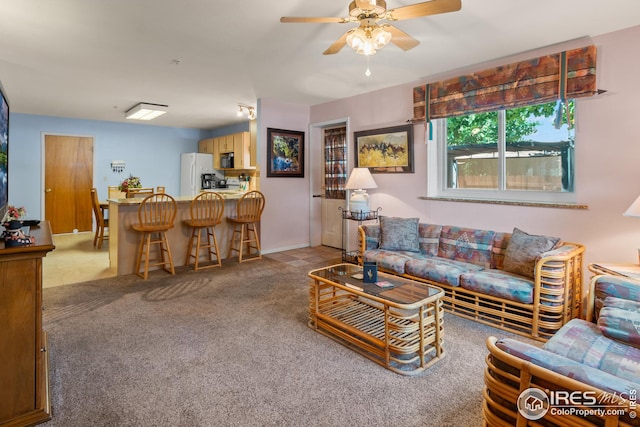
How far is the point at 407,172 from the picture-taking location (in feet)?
14.5

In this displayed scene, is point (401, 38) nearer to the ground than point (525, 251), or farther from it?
farther from it

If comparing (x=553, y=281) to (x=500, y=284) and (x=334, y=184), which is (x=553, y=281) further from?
(x=334, y=184)

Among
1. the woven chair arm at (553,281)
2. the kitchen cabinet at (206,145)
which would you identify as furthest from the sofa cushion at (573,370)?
the kitchen cabinet at (206,145)

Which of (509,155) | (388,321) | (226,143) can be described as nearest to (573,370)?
(388,321)

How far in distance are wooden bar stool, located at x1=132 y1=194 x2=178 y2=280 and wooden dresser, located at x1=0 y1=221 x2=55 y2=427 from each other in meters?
2.45

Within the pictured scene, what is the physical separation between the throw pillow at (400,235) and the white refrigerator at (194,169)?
522 cm

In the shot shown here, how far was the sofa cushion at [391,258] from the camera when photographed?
3475mm

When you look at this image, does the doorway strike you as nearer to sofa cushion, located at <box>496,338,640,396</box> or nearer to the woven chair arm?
the woven chair arm

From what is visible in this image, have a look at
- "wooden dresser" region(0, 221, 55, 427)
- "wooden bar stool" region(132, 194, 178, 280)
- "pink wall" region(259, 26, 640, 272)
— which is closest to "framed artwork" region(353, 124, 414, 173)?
"pink wall" region(259, 26, 640, 272)

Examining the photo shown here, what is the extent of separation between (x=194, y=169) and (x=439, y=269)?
6.27 meters

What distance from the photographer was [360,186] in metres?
4.39

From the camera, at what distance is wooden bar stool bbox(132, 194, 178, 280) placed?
416 centimetres

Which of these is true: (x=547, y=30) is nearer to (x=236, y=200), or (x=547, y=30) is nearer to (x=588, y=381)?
(x=588, y=381)

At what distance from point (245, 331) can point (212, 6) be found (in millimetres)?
2386
